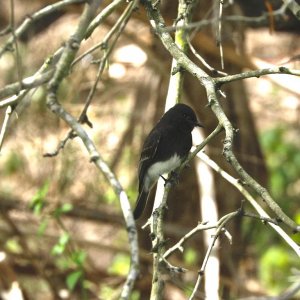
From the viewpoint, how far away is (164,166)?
418cm

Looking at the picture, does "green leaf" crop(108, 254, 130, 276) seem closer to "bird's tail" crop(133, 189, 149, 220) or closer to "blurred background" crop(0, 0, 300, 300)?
"blurred background" crop(0, 0, 300, 300)

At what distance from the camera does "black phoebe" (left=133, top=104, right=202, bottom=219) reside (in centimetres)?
409

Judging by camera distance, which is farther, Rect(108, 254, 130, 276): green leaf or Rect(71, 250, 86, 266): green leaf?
Rect(108, 254, 130, 276): green leaf

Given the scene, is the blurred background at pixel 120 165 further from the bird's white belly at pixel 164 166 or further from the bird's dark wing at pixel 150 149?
the bird's white belly at pixel 164 166

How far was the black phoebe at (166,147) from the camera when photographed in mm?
4090

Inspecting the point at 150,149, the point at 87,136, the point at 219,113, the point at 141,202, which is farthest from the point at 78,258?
the point at 87,136

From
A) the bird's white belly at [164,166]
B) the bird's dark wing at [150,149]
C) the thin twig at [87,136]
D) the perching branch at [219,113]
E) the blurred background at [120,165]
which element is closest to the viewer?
the thin twig at [87,136]

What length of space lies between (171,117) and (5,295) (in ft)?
7.83

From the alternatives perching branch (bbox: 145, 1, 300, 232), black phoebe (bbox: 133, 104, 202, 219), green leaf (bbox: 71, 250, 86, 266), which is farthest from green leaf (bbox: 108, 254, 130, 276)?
perching branch (bbox: 145, 1, 300, 232)

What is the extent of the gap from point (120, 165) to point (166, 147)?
240 cm

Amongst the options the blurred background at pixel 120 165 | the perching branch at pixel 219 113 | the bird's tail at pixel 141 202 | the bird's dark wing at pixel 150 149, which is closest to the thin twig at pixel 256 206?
the perching branch at pixel 219 113

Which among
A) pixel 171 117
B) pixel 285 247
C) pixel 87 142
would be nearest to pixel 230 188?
pixel 285 247

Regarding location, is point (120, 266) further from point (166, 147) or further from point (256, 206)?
point (256, 206)

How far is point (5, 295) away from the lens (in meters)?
5.63
